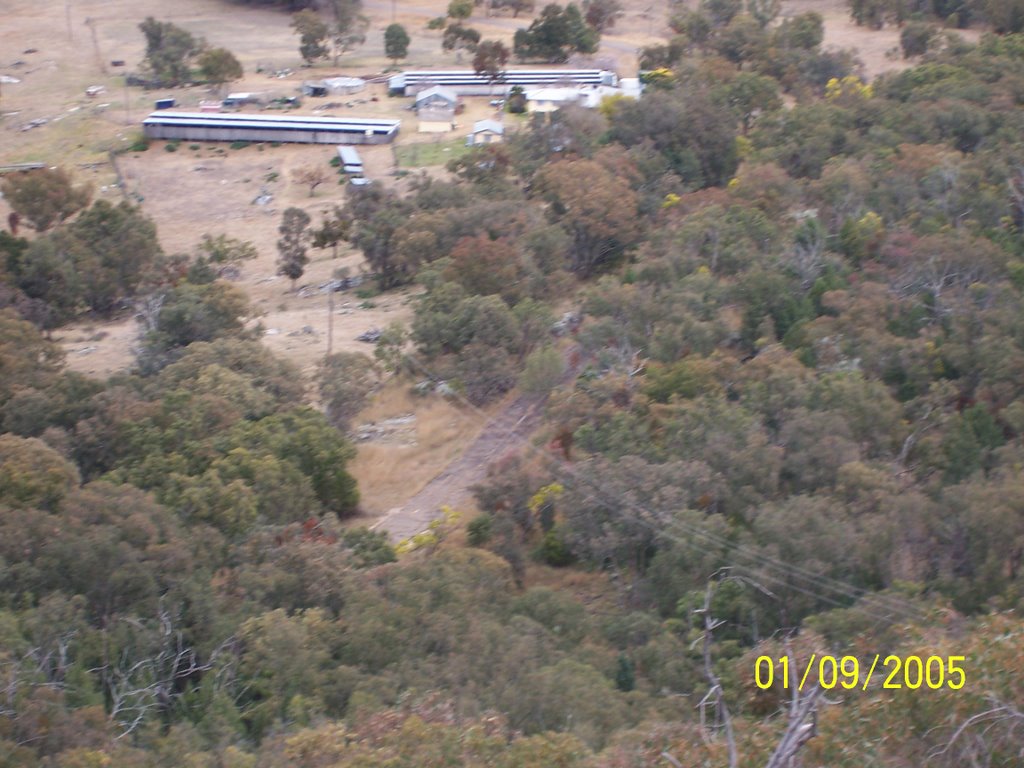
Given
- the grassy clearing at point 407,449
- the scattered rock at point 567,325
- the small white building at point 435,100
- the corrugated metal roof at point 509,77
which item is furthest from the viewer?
the corrugated metal roof at point 509,77

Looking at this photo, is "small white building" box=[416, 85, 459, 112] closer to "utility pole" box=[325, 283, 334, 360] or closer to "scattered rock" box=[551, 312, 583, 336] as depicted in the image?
"utility pole" box=[325, 283, 334, 360]

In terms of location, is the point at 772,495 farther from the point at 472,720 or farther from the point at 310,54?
the point at 310,54

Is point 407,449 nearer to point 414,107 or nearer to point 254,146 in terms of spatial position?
point 254,146

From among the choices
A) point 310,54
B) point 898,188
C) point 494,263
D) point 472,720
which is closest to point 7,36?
point 310,54

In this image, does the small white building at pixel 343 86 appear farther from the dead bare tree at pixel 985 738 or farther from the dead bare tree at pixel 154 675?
the dead bare tree at pixel 985 738

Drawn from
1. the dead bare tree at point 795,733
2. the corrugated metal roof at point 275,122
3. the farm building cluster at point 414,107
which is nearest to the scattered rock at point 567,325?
the farm building cluster at point 414,107

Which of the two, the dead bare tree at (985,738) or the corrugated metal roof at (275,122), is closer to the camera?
the dead bare tree at (985,738)

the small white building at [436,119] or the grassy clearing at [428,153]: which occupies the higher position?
the small white building at [436,119]
